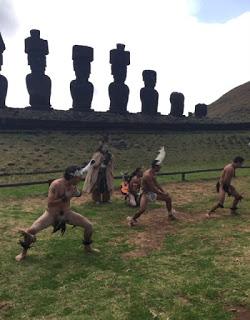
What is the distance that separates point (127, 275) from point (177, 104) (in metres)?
55.7

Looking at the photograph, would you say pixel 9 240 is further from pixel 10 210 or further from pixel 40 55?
pixel 40 55

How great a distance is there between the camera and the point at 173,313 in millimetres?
7383

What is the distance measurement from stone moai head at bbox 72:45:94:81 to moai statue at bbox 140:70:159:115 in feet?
28.2

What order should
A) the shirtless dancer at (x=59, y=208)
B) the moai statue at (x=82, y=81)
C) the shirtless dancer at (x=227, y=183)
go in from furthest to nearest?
the moai statue at (x=82, y=81) → the shirtless dancer at (x=227, y=183) → the shirtless dancer at (x=59, y=208)

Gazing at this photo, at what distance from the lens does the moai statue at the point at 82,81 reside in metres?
54.9

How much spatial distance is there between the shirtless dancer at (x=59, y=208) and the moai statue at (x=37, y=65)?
42886 millimetres

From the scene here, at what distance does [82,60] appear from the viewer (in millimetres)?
55594

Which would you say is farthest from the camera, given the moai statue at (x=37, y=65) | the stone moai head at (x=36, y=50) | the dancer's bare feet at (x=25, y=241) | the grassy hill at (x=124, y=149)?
the stone moai head at (x=36, y=50)

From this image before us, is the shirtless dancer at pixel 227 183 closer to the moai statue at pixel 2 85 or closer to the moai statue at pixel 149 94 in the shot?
the moai statue at pixel 2 85

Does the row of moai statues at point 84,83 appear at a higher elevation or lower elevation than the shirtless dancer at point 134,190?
higher

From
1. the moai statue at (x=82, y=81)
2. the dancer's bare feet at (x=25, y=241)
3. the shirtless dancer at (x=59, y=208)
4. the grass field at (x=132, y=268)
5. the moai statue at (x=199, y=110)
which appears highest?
the moai statue at (x=82, y=81)

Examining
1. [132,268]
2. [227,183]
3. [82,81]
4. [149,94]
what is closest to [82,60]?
[82,81]

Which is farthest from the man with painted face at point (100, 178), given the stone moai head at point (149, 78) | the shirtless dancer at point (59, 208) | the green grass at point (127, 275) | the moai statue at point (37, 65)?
the stone moai head at point (149, 78)

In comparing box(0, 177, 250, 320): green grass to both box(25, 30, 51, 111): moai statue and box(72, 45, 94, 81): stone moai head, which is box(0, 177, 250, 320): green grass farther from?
box(72, 45, 94, 81): stone moai head
